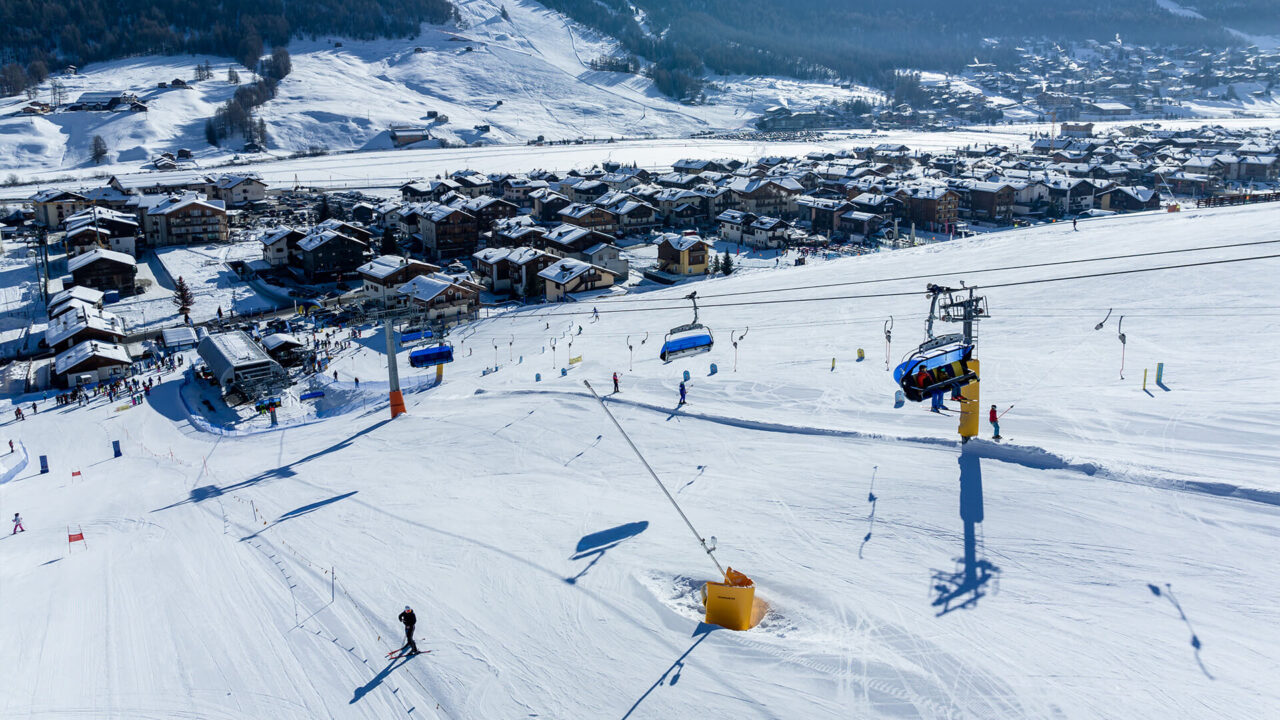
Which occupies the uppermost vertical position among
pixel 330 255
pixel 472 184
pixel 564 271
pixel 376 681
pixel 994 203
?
pixel 472 184

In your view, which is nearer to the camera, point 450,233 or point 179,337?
point 179,337

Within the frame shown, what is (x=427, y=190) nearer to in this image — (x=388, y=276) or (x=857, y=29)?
(x=388, y=276)

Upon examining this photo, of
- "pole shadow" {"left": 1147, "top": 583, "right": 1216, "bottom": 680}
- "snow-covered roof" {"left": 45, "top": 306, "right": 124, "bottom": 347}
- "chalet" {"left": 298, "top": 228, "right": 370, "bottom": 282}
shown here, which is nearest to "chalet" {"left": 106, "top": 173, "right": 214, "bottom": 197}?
"chalet" {"left": 298, "top": 228, "right": 370, "bottom": 282}

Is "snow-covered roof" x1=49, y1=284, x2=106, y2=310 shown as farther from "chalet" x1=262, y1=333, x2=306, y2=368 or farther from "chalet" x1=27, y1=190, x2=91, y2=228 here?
"chalet" x1=27, y1=190, x2=91, y2=228

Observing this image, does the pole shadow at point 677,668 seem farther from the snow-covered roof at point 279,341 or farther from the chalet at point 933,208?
the chalet at point 933,208

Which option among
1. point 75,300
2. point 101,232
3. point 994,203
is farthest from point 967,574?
point 101,232

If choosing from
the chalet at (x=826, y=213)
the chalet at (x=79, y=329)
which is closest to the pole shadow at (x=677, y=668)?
the chalet at (x=79, y=329)

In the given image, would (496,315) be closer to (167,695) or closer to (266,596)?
(266,596)
